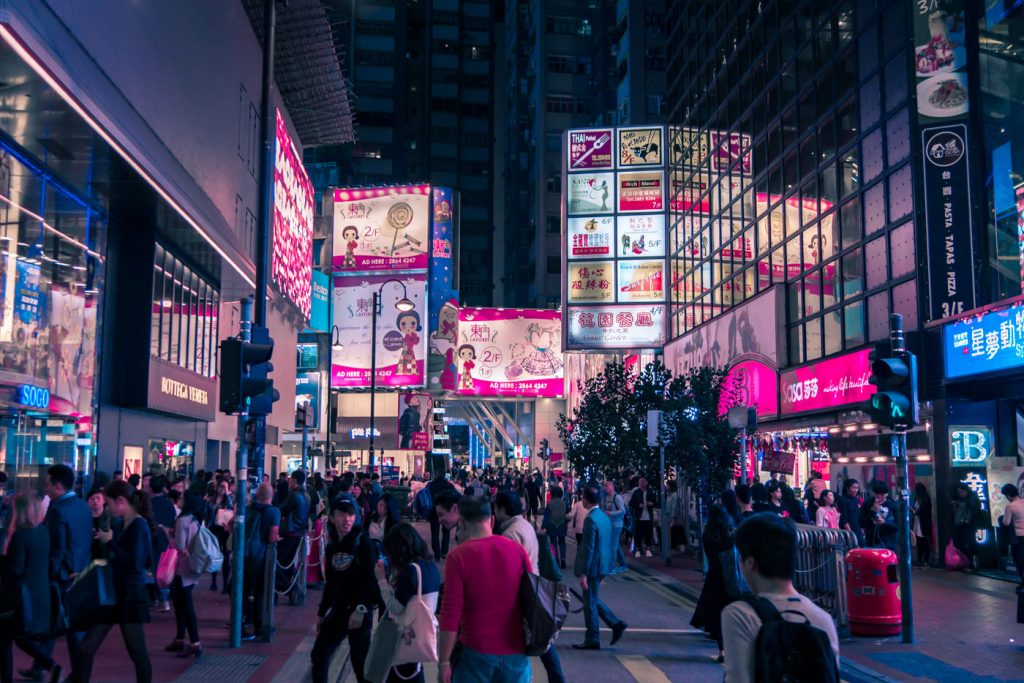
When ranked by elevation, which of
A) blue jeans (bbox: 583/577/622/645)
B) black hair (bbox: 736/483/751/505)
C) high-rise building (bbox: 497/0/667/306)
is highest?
high-rise building (bbox: 497/0/667/306)

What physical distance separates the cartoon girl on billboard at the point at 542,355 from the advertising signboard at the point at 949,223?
4322 centimetres

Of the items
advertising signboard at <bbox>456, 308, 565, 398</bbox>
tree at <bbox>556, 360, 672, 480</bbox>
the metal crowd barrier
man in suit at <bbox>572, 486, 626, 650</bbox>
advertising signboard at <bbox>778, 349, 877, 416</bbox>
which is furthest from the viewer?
advertising signboard at <bbox>456, 308, 565, 398</bbox>

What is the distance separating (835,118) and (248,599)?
803 inches

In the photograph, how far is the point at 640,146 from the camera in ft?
156

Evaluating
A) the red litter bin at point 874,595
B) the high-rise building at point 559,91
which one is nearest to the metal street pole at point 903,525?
the red litter bin at point 874,595

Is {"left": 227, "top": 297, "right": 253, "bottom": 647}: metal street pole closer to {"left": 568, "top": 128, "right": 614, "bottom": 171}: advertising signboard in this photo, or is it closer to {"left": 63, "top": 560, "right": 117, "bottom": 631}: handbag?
{"left": 63, "top": 560, "right": 117, "bottom": 631}: handbag

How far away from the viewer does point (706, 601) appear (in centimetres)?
1050

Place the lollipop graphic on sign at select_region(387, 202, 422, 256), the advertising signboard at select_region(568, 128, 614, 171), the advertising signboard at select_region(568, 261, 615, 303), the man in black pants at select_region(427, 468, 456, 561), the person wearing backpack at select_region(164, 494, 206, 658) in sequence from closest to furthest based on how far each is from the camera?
the person wearing backpack at select_region(164, 494, 206, 658) → the man in black pants at select_region(427, 468, 456, 561) → the advertising signboard at select_region(568, 261, 615, 303) → the advertising signboard at select_region(568, 128, 614, 171) → the lollipop graphic on sign at select_region(387, 202, 422, 256)

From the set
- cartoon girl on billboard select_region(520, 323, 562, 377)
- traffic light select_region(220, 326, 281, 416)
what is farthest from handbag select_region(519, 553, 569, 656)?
cartoon girl on billboard select_region(520, 323, 562, 377)

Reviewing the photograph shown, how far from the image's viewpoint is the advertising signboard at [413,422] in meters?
34.9

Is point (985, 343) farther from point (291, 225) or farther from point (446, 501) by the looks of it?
point (291, 225)

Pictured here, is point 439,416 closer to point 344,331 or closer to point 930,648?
point 344,331

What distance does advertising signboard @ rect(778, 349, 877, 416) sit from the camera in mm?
23391

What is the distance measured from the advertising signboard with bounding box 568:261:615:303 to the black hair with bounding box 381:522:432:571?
137 feet
